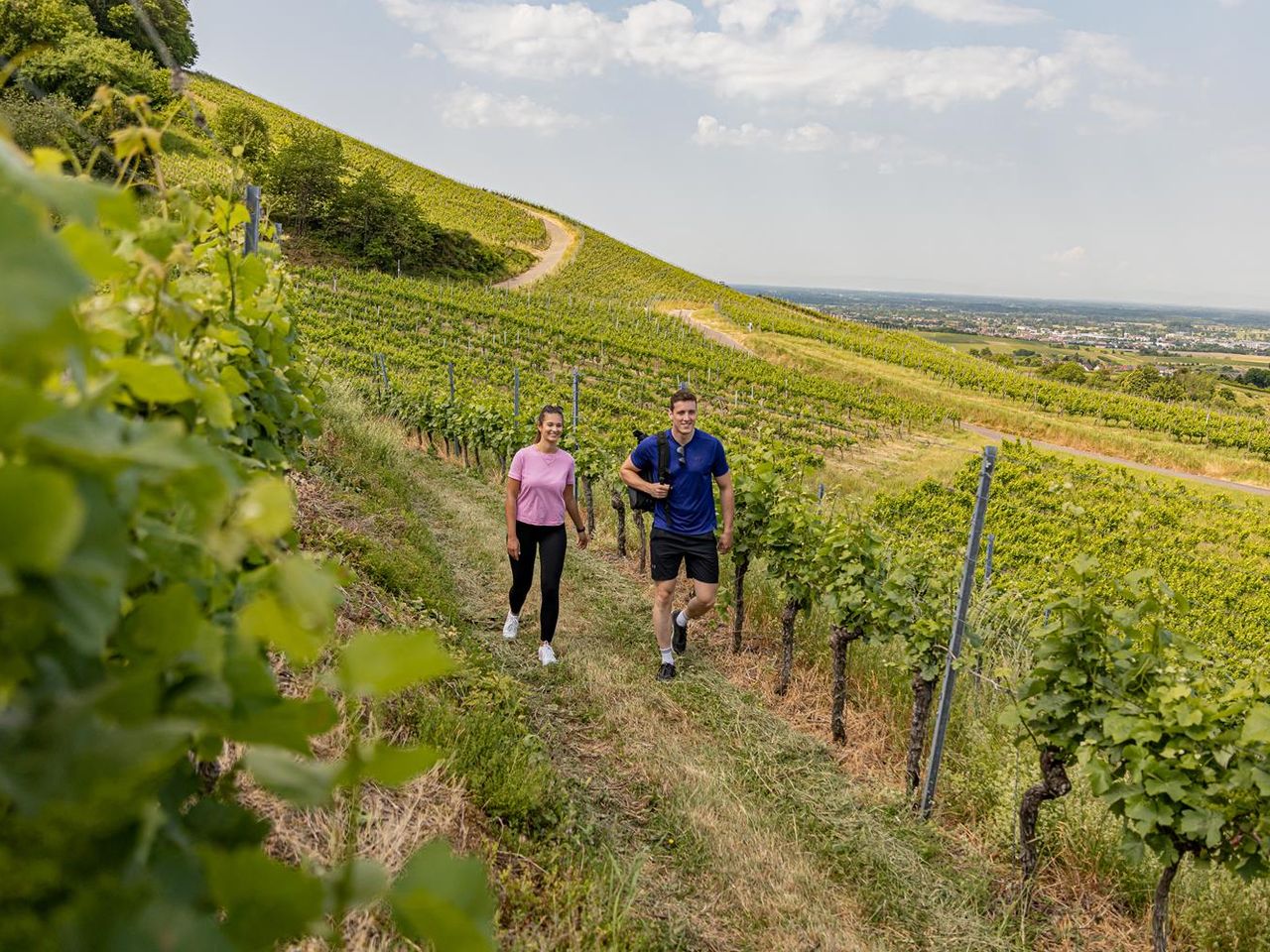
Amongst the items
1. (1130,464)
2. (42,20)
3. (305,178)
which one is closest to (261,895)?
(1130,464)

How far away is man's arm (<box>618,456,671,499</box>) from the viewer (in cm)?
508

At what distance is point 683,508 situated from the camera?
5.17 m

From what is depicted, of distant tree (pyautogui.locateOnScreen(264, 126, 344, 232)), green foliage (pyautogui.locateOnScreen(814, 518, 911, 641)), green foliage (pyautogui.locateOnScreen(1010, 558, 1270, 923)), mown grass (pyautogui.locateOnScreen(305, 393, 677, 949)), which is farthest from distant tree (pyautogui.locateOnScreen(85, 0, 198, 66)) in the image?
green foliage (pyautogui.locateOnScreen(1010, 558, 1270, 923))

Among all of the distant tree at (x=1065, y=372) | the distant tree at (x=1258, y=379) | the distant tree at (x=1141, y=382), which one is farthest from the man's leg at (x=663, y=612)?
the distant tree at (x=1258, y=379)

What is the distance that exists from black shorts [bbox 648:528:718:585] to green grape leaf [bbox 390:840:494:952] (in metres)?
4.68

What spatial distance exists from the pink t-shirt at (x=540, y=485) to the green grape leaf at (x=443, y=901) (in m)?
4.24

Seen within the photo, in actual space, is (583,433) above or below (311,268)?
below

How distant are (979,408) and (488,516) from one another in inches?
1200

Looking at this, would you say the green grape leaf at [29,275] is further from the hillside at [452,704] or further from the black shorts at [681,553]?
the black shorts at [681,553]

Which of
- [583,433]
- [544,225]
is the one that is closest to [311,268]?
[583,433]

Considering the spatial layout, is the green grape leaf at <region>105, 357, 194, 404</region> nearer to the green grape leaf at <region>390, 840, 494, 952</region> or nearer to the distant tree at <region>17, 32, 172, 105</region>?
the green grape leaf at <region>390, 840, 494, 952</region>

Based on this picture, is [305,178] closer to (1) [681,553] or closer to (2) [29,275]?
(1) [681,553]

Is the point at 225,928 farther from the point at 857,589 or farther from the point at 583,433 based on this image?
the point at 583,433

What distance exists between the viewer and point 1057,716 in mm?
3436
